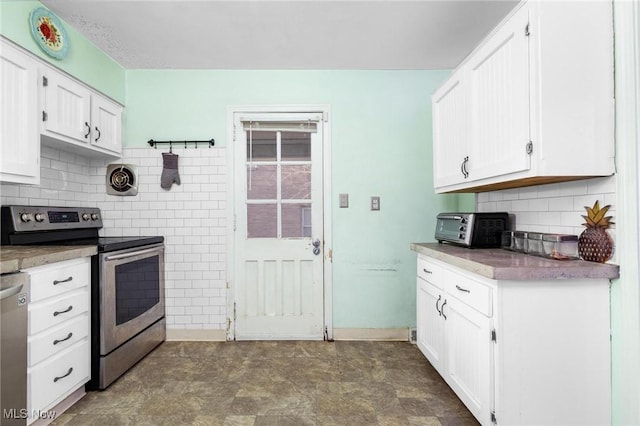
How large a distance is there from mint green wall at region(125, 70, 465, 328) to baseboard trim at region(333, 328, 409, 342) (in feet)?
0.38

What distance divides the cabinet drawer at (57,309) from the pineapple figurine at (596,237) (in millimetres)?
2703

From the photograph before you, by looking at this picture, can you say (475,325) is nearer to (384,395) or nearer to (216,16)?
(384,395)

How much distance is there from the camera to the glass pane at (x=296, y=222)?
9.77 feet

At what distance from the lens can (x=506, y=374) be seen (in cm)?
145

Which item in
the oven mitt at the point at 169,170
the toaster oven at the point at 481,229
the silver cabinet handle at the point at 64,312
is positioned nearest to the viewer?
the silver cabinet handle at the point at 64,312

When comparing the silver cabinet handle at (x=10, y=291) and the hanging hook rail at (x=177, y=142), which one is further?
the hanging hook rail at (x=177, y=142)

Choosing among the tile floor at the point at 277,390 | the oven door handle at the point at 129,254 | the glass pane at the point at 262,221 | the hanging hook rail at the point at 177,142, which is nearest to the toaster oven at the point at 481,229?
the tile floor at the point at 277,390

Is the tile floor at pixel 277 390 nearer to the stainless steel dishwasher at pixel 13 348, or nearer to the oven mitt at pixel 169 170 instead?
the stainless steel dishwasher at pixel 13 348

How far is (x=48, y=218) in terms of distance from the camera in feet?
7.59

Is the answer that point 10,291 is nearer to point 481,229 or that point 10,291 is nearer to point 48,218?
point 48,218

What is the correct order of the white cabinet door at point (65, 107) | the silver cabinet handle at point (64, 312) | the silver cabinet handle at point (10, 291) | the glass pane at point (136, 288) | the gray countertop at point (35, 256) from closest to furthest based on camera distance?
the silver cabinet handle at point (10, 291), the gray countertop at point (35, 256), the silver cabinet handle at point (64, 312), the white cabinet door at point (65, 107), the glass pane at point (136, 288)

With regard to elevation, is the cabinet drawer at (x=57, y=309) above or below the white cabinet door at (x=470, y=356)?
above


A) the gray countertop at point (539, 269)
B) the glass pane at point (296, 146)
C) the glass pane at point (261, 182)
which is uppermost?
the glass pane at point (296, 146)

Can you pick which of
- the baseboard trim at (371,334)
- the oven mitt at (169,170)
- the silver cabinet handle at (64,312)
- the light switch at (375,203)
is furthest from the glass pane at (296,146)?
the silver cabinet handle at (64,312)
